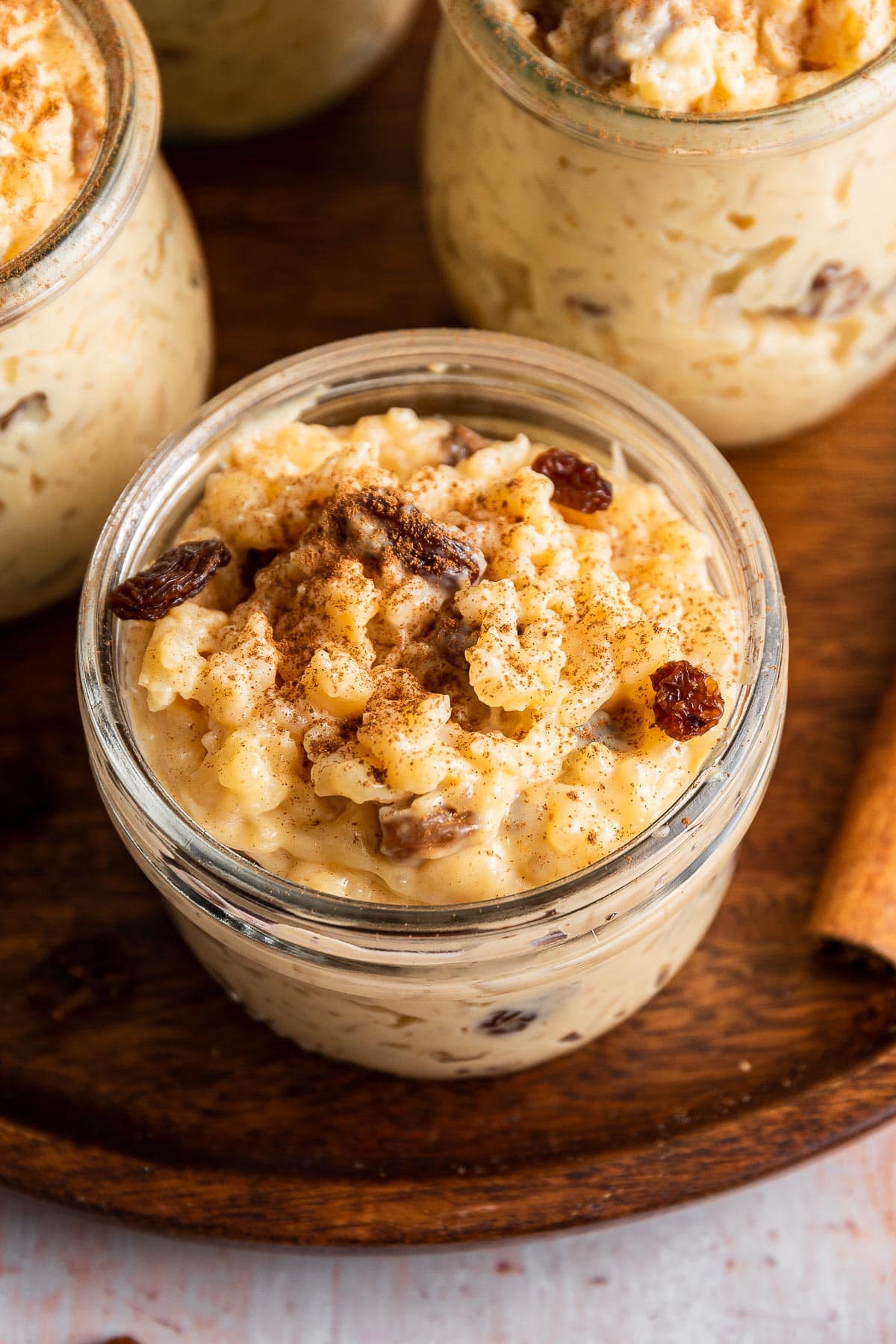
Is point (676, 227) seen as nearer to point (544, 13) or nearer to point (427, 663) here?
point (544, 13)

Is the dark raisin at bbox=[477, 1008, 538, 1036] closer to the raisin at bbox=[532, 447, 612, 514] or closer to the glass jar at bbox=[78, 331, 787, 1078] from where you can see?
the glass jar at bbox=[78, 331, 787, 1078]

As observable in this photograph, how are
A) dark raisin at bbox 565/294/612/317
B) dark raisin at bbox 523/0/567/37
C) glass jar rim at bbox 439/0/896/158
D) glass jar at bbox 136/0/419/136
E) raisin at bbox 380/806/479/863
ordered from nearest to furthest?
raisin at bbox 380/806/479/863
glass jar rim at bbox 439/0/896/158
dark raisin at bbox 523/0/567/37
dark raisin at bbox 565/294/612/317
glass jar at bbox 136/0/419/136

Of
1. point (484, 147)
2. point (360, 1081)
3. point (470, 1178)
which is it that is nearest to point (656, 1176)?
point (470, 1178)

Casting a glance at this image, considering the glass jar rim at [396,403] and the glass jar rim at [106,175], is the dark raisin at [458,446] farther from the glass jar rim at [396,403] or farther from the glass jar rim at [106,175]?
the glass jar rim at [106,175]

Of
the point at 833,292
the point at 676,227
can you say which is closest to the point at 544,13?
the point at 676,227

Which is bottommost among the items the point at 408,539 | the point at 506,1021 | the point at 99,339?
the point at 506,1021

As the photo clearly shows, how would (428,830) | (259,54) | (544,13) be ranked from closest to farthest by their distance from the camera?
(428,830) < (544,13) < (259,54)

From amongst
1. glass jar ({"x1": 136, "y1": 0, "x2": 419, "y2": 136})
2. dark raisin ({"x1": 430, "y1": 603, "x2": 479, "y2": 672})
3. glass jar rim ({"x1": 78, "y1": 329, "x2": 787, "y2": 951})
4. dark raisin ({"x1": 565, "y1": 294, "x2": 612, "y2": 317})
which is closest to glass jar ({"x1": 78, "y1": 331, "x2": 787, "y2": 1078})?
glass jar rim ({"x1": 78, "y1": 329, "x2": 787, "y2": 951})
